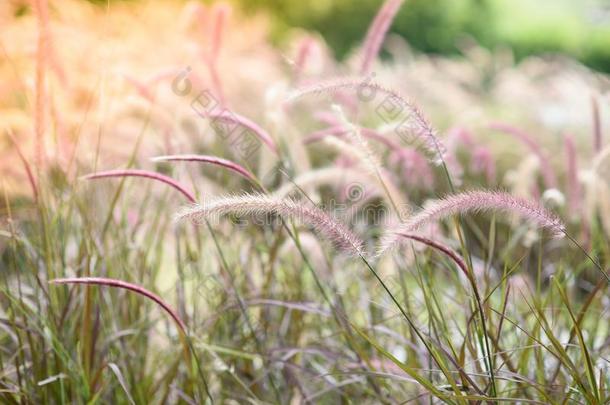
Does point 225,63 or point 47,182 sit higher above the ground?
point 47,182

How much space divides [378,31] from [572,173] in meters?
0.52

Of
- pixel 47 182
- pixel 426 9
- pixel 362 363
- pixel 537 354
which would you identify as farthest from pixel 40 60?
pixel 426 9

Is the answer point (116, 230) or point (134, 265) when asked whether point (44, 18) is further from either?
point (134, 265)

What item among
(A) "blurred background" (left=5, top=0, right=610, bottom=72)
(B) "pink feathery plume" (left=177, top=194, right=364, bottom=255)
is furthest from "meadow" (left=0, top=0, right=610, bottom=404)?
(A) "blurred background" (left=5, top=0, right=610, bottom=72)

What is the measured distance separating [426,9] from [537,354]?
11.1 meters

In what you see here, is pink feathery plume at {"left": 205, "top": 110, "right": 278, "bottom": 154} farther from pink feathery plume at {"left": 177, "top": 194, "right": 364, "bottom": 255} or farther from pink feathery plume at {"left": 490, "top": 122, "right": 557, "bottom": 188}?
pink feathery plume at {"left": 490, "top": 122, "right": 557, "bottom": 188}

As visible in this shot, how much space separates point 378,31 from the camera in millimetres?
1706

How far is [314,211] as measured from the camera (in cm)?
102

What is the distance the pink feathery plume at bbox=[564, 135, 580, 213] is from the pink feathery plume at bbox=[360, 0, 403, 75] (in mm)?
455

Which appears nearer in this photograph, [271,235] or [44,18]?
[44,18]

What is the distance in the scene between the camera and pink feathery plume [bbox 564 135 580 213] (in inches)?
70.2

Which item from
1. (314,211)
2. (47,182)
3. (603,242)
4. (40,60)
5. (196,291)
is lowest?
(603,242)

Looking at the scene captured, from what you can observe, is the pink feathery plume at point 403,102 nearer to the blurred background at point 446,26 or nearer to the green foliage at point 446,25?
the blurred background at point 446,26

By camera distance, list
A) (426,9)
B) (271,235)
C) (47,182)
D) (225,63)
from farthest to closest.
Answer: (426,9) < (225,63) < (271,235) < (47,182)
